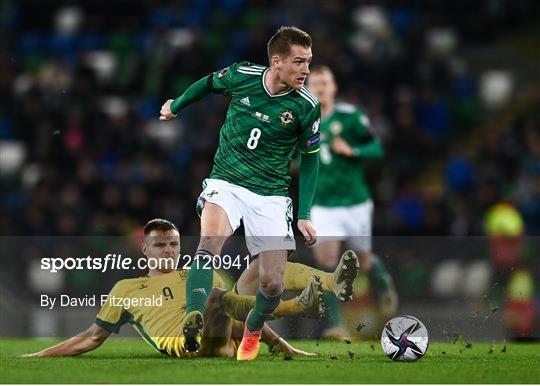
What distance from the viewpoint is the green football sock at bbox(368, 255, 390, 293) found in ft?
29.9

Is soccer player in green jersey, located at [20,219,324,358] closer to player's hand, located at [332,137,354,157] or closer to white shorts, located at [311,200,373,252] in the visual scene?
player's hand, located at [332,137,354,157]

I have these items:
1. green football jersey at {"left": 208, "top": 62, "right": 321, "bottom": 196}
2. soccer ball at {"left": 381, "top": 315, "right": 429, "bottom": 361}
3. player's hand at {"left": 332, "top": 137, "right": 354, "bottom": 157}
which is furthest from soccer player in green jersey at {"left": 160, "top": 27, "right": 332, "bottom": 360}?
player's hand at {"left": 332, "top": 137, "right": 354, "bottom": 157}

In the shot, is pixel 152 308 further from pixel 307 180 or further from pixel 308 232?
pixel 307 180

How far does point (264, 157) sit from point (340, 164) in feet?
9.55

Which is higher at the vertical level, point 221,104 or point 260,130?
point 260,130

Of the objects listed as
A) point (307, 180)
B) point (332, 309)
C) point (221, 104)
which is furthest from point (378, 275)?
point (221, 104)

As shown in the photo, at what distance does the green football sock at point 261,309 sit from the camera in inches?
317

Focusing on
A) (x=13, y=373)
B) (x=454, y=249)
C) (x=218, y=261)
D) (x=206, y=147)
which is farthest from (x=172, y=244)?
(x=206, y=147)

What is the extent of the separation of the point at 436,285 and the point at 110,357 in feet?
7.50

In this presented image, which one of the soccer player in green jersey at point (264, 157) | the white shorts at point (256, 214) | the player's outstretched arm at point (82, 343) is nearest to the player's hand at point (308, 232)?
the soccer player in green jersey at point (264, 157)

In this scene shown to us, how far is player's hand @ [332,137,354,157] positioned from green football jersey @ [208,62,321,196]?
2334 millimetres

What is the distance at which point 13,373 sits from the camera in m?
7.34

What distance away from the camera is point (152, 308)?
27.0ft

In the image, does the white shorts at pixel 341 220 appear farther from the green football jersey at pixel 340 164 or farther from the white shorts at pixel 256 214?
the white shorts at pixel 256 214
